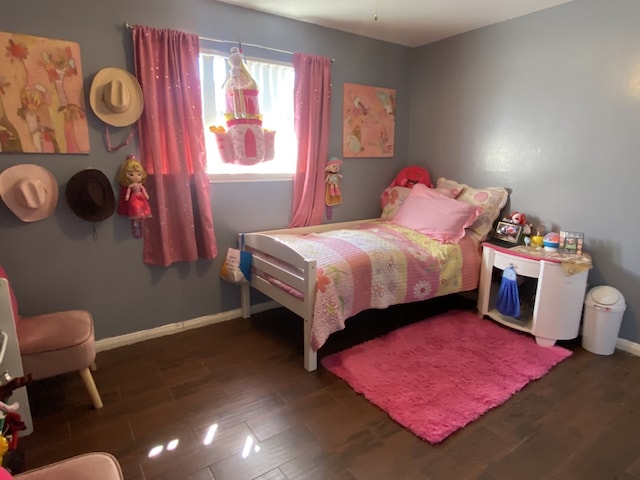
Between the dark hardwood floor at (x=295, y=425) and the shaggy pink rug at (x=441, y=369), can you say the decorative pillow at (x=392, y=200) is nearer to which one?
the shaggy pink rug at (x=441, y=369)

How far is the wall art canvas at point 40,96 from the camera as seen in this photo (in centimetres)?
212

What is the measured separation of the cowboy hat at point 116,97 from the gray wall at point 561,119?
8.60 feet

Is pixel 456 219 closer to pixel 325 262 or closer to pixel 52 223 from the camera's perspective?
pixel 325 262

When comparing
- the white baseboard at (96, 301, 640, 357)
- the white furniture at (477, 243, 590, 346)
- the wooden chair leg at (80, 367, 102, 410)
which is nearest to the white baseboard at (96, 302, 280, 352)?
the white baseboard at (96, 301, 640, 357)

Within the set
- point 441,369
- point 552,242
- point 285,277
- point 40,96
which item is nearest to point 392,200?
point 552,242

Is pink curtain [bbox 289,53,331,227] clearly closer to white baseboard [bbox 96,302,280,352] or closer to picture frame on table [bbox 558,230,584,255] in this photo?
white baseboard [bbox 96,302,280,352]

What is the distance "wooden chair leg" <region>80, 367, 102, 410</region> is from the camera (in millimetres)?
1986

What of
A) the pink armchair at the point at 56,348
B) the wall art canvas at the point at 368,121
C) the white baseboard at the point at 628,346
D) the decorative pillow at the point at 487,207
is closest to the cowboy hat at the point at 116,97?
the pink armchair at the point at 56,348

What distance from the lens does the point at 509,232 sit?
308 centimetres

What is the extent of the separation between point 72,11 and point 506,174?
3197 millimetres

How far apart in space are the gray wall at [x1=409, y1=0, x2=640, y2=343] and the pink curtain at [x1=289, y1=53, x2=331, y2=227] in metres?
1.20

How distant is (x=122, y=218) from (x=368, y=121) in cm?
223

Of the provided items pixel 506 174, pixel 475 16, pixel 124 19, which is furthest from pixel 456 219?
pixel 124 19

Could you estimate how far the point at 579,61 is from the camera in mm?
2740
